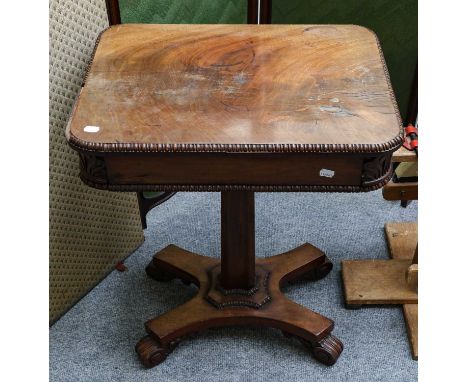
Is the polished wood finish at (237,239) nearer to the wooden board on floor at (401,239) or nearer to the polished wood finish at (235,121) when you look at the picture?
the polished wood finish at (235,121)

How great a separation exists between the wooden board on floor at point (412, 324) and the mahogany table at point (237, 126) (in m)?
0.21

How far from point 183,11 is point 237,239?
773mm

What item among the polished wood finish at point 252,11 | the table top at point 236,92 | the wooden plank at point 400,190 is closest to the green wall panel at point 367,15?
the polished wood finish at point 252,11

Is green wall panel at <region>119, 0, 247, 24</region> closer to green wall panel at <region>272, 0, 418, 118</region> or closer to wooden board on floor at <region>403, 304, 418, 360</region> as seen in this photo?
green wall panel at <region>272, 0, 418, 118</region>

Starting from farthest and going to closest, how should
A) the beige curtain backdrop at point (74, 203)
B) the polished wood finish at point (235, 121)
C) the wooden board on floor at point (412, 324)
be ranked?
the wooden board on floor at point (412, 324) < the beige curtain backdrop at point (74, 203) < the polished wood finish at point (235, 121)

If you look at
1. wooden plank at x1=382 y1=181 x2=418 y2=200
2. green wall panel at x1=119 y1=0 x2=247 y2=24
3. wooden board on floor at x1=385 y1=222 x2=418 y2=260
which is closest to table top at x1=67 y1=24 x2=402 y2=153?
green wall panel at x1=119 y1=0 x2=247 y2=24

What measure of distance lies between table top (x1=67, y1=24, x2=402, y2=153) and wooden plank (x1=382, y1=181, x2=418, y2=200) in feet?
1.45

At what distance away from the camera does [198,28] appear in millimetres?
1903

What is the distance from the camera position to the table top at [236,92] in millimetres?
1483

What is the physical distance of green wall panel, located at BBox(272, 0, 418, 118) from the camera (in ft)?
7.73

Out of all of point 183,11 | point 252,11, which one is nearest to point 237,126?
point 183,11

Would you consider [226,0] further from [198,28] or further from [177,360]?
[177,360]

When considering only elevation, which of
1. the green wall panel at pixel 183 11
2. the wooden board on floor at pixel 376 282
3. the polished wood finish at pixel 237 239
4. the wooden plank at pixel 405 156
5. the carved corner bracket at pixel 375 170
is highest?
the green wall panel at pixel 183 11

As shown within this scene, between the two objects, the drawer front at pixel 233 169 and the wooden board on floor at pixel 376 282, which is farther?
the wooden board on floor at pixel 376 282
